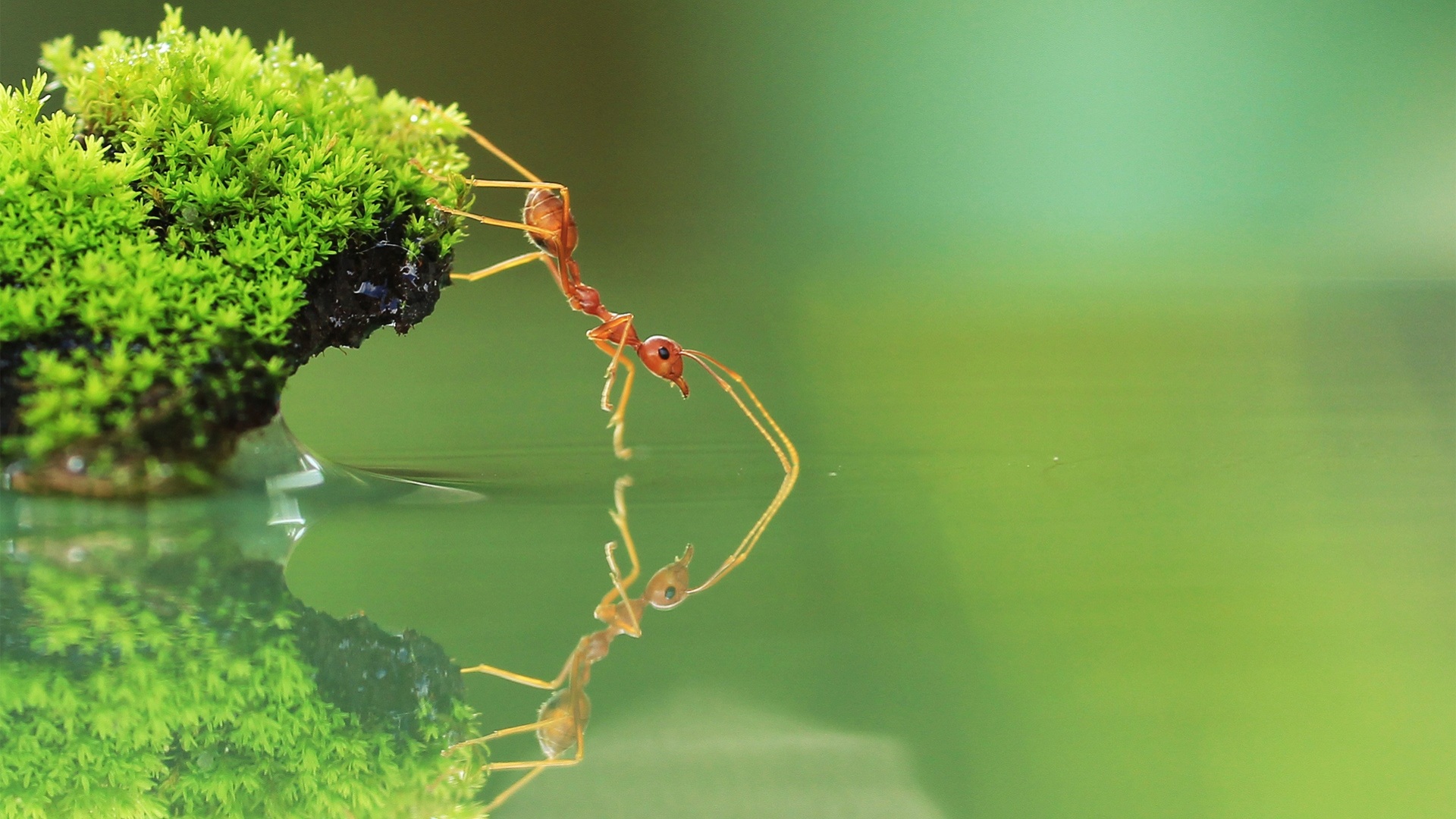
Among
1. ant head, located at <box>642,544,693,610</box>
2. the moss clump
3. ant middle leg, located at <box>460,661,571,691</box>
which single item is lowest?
ant middle leg, located at <box>460,661,571,691</box>

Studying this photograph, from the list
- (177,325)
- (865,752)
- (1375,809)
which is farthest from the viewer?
(177,325)

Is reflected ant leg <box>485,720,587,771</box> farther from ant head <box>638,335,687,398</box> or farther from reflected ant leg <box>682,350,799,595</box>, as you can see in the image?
ant head <box>638,335,687,398</box>

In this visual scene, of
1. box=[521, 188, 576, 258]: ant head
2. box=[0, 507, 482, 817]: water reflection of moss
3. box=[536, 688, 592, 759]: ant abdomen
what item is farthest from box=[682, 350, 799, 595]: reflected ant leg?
box=[0, 507, 482, 817]: water reflection of moss

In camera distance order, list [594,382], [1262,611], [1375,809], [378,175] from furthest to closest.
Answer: [594,382] → [378,175] → [1262,611] → [1375,809]

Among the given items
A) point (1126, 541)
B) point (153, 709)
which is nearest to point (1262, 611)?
point (1126, 541)

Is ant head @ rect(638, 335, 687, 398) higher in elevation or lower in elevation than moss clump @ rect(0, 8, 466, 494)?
lower

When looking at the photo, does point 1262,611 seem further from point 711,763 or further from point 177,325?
point 177,325

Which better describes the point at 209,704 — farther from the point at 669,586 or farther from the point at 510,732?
the point at 669,586
